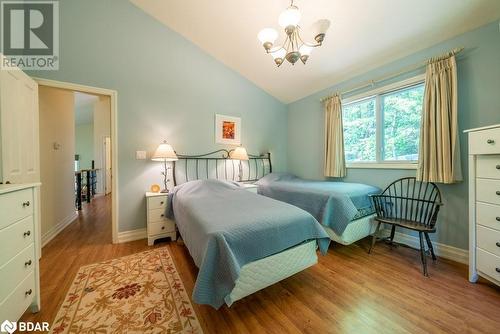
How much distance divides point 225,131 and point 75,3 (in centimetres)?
240

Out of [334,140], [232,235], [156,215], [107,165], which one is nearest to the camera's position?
[232,235]

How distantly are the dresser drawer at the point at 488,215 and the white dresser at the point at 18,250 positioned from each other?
3.23 m

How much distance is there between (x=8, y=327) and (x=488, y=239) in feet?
10.9

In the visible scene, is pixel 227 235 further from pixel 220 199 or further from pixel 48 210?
pixel 48 210

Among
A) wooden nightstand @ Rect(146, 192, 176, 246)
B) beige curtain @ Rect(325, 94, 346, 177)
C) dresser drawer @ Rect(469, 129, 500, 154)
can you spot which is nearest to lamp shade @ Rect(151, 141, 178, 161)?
wooden nightstand @ Rect(146, 192, 176, 246)

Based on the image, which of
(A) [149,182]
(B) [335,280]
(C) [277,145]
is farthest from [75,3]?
(B) [335,280]

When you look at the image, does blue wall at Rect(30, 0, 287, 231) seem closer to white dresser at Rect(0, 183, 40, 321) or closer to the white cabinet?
the white cabinet

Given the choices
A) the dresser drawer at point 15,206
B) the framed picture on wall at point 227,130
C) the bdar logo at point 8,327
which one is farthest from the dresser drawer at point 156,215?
the framed picture on wall at point 227,130

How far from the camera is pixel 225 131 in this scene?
3.29 meters

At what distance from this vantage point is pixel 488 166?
1.46 m

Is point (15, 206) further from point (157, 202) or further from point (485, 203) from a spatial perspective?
point (485, 203)

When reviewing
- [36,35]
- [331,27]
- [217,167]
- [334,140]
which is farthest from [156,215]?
[331,27]

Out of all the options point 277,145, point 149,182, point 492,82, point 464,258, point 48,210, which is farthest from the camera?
point 277,145

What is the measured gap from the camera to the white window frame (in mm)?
2278
